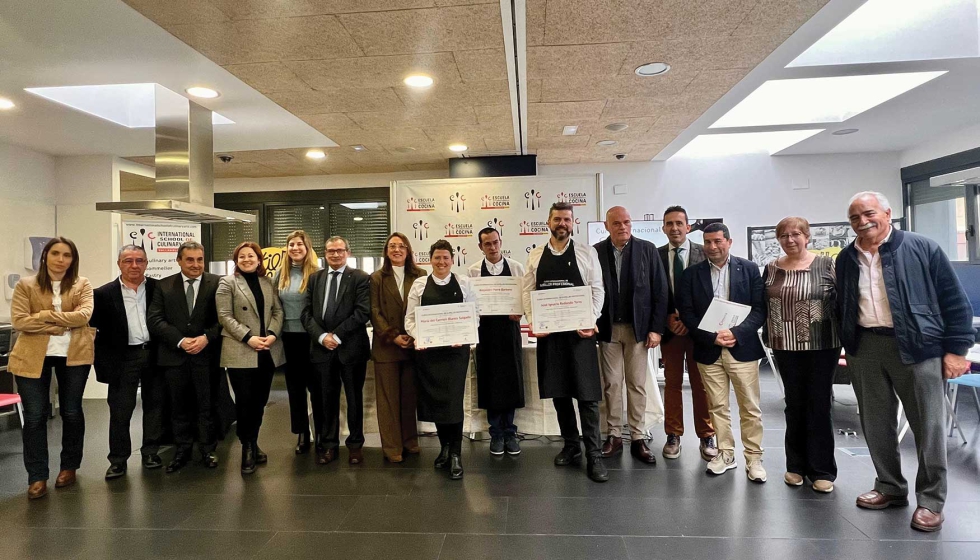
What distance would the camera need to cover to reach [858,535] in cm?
246

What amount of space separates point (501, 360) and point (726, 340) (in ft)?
4.74

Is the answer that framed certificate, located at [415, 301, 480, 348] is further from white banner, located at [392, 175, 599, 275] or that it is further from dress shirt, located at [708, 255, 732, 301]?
white banner, located at [392, 175, 599, 275]

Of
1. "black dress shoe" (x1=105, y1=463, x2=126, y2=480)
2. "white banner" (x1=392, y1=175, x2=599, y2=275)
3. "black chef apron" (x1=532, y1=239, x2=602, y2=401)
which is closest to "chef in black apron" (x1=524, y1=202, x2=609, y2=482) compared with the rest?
"black chef apron" (x1=532, y1=239, x2=602, y2=401)

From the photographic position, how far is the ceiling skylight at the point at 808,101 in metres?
4.93

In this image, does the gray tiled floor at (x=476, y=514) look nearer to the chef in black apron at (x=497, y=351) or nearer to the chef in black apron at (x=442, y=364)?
the chef in black apron at (x=442, y=364)

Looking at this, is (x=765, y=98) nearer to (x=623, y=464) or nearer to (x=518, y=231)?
(x=518, y=231)

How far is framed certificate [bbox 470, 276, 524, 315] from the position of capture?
3453mm

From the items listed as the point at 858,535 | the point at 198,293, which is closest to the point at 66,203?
the point at 198,293

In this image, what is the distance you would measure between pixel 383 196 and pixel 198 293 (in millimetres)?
4171

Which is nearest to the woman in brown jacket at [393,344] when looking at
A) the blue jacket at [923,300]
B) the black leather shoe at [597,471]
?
the black leather shoe at [597,471]

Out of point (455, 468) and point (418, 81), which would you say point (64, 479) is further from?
point (418, 81)

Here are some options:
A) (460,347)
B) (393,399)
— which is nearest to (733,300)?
(460,347)

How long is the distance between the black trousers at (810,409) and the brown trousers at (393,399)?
7.74 feet

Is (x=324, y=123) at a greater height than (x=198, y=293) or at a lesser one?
greater
